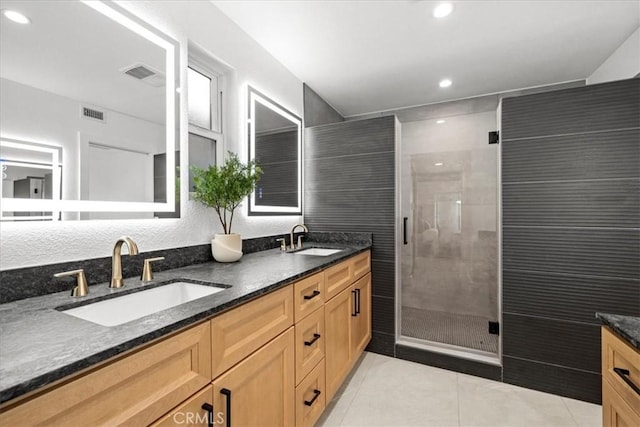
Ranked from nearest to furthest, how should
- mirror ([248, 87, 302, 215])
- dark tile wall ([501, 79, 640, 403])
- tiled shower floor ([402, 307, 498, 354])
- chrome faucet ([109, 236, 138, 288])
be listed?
chrome faucet ([109, 236, 138, 288]), dark tile wall ([501, 79, 640, 403]), mirror ([248, 87, 302, 215]), tiled shower floor ([402, 307, 498, 354])

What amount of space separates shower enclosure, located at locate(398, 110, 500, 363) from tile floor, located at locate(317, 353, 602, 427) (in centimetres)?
64

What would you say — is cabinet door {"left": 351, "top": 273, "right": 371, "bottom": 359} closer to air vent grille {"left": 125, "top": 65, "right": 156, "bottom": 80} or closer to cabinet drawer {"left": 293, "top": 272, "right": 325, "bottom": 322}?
cabinet drawer {"left": 293, "top": 272, "right": 325, "bottom": 322}

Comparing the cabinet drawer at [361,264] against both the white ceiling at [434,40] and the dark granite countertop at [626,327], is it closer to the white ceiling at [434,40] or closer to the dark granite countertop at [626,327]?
the dark granite countertop at [626,327]

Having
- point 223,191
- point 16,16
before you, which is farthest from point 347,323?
point 16,16

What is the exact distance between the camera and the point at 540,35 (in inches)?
81.8

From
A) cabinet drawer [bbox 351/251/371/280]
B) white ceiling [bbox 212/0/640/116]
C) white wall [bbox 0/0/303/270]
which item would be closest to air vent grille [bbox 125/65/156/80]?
white wall [bbox 0/0/303/270]

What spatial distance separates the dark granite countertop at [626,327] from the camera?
2.42ft

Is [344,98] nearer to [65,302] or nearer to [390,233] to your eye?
[390,233]

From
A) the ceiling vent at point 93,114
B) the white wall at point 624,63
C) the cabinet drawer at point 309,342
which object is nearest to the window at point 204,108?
the ceiling vent at point 93,114

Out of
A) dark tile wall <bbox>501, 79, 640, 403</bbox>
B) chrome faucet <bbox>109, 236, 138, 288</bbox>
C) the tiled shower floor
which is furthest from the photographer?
the tiled shower floor

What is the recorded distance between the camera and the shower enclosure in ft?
9.27

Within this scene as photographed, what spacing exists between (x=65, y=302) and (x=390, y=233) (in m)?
2.02

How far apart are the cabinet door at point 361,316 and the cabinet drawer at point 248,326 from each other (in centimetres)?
91

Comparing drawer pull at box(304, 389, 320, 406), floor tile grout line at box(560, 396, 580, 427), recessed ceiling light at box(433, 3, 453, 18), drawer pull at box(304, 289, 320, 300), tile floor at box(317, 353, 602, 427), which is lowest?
floor tile grout line at box(560, 396, 580, 427)
